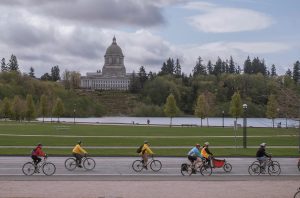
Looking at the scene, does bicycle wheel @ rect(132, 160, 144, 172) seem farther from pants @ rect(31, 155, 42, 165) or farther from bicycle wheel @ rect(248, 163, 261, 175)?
bicycle wheel @ rect(248, 163, 261, 175)

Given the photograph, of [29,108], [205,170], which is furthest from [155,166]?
[29,108]

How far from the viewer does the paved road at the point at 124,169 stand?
1061 inches

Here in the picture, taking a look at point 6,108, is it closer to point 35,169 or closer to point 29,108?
point 29,108

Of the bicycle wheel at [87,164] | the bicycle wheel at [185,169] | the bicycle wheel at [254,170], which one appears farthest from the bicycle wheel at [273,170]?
the bicycle wheel at [87,164]

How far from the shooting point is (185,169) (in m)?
27.4

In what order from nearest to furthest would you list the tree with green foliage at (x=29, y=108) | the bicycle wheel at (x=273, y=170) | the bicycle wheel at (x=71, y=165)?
the bicycle wheel at (x=273, y=170) < the bicycle wheel at (x=71, y=165) < the tree with green foliage at (x=29, y=108)

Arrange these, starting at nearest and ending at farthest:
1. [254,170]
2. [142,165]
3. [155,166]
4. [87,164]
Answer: [254,170] < [142,165] < [87,164] < [155,166]

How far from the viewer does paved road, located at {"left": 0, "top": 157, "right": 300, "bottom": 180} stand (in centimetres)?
2696

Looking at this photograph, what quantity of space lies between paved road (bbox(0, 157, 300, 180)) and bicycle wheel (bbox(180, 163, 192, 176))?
316 mm

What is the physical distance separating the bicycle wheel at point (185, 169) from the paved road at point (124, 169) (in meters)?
0.32

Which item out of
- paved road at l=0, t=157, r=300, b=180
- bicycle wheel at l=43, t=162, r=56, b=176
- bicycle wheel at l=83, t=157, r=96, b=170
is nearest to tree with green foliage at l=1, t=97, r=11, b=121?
paved road at l=0, t=157, r=300, b=180

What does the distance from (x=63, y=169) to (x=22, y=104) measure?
95902mm

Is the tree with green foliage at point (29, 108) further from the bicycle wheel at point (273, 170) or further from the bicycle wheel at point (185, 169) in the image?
the bicycle wheel at point (273, 170)

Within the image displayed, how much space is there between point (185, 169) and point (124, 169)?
3992 millimetres
